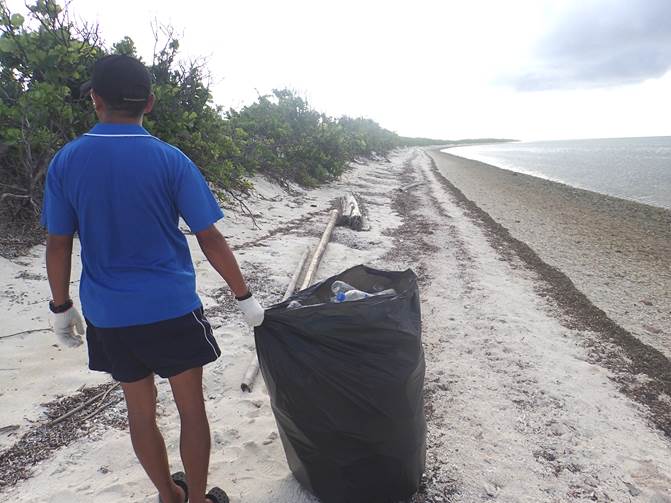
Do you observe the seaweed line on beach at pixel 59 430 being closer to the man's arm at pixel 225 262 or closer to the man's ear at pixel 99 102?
the man's arm at pixel 225 262

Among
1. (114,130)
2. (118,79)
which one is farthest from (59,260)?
(118,79)

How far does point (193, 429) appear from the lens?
1.69 m

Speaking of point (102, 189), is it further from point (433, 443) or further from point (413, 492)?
point (433, 443)

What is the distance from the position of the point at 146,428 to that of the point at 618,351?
3375mm

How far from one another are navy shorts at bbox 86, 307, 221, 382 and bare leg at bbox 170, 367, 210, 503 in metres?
0.07

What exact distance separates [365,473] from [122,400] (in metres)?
1.63

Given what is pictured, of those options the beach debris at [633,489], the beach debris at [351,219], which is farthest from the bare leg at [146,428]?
the beach debris at [351,219]

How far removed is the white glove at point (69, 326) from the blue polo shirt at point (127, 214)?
233 mm

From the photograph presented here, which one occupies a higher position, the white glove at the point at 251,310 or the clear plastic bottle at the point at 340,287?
the white glove at the point at 251,310

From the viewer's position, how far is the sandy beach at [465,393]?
2080 mm

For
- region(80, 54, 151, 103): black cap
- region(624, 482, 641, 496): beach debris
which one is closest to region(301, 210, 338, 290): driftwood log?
region(624, 482, 641, 496): beach debris

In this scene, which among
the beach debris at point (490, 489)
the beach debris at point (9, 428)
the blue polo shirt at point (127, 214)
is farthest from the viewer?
the beach debris at point (9, 428)

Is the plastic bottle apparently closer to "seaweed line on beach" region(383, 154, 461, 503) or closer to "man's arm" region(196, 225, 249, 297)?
"man's arm" region(196, 225, 249, 297)

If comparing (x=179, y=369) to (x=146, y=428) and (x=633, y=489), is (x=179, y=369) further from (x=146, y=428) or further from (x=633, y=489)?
(x=633, y=489)
